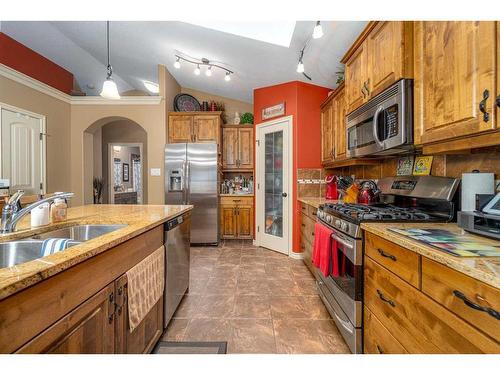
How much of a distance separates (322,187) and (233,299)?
2235 millimetres

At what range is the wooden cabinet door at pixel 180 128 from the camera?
4.67 meters

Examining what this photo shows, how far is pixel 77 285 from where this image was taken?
873 mm

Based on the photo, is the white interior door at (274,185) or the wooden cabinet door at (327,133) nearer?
the wooden cabinet door at (327,133)

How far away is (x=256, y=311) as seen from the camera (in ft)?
7.09

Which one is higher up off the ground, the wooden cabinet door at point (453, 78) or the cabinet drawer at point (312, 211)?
the wooden cabinet door at point (453, 78)

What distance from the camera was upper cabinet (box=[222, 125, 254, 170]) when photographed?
490cm

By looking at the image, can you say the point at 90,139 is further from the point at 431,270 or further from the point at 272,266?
the point at 431,270

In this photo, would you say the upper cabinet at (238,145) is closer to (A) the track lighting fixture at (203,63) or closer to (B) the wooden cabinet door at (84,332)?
(A) the track lighting fixture at (203,63)

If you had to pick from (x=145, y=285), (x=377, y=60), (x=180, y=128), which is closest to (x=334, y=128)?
(x=377, y=60)

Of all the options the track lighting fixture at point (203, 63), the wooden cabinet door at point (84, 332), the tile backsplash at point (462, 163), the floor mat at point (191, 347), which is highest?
the track lighting fixture at point (203, 63)

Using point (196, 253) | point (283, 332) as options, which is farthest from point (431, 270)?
point (196, 253)

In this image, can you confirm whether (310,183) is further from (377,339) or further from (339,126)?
(377,339)

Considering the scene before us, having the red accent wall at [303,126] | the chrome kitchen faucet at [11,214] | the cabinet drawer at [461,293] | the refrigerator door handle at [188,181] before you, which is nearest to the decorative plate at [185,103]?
the refrigerator door handle at [188,181]

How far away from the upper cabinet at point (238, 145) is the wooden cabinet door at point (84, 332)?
3.98 meters
